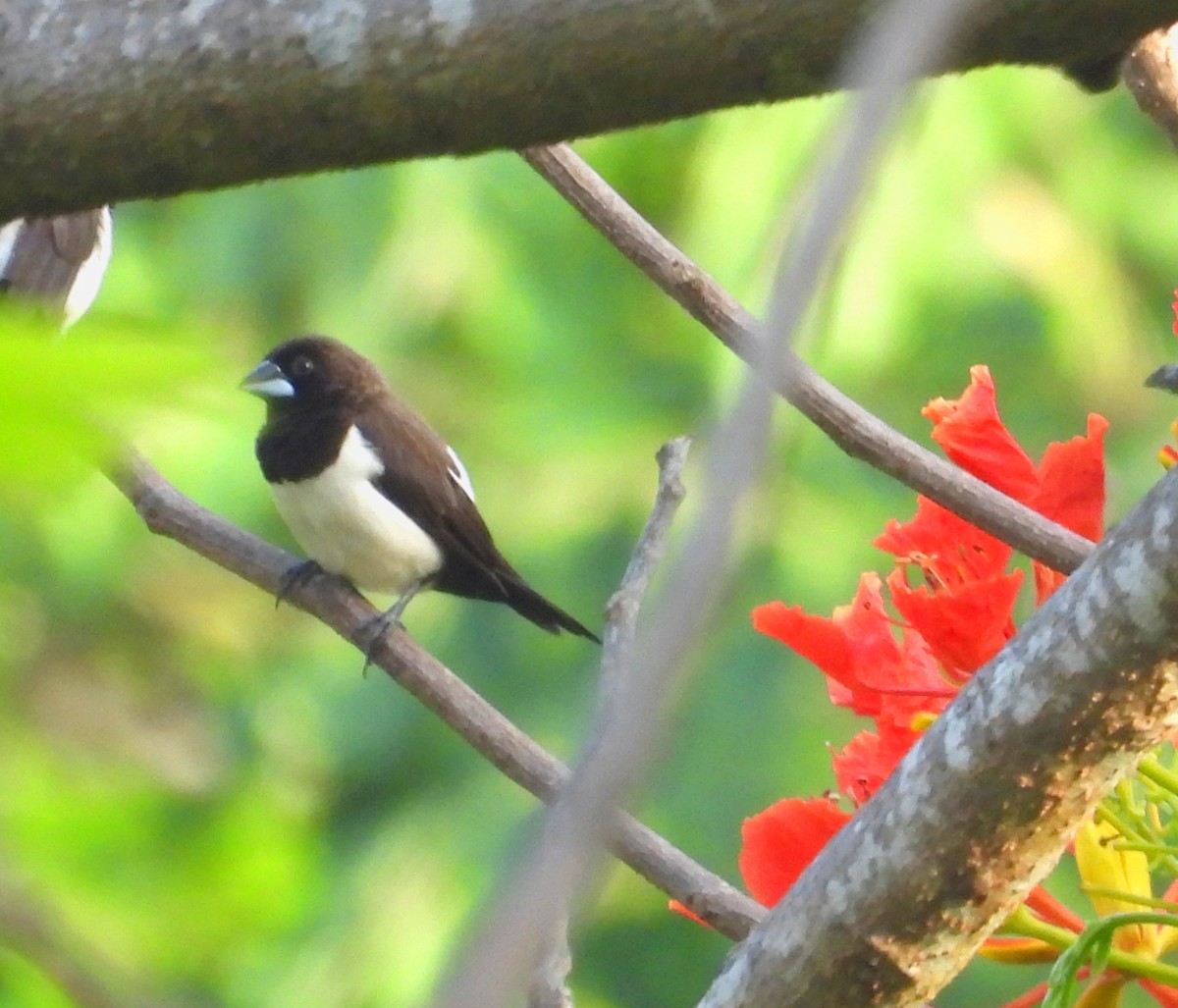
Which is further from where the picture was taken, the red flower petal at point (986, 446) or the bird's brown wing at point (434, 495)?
the bird's brown wing at point (434, 495)

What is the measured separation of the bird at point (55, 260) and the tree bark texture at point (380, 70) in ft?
Answer: 4.43

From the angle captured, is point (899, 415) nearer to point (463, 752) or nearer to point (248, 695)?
point (463, 752)

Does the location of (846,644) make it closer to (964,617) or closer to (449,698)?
(964,617)

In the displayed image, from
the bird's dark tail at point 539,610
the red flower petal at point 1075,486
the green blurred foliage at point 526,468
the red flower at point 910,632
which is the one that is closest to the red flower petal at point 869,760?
the red flower at point 910,632

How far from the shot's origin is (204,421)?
38cm

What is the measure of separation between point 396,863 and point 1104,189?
2.01 meters

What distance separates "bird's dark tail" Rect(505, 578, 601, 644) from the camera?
266 centimetres

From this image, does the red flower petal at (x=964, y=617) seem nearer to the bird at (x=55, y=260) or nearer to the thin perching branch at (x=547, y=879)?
the thin perching branch at (x=547, y=879)

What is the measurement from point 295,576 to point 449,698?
339 millimetres

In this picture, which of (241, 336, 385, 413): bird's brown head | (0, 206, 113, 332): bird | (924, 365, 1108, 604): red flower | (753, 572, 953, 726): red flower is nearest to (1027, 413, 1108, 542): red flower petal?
(924, 365, 1108, 604): red flower

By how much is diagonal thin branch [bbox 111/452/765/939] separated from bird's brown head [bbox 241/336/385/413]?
645 mm

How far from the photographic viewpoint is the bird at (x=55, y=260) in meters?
2.29

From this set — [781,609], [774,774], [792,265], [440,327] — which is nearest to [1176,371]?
[781,609]

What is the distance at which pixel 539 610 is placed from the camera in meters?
2.72
